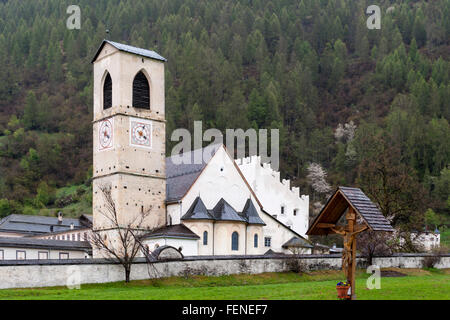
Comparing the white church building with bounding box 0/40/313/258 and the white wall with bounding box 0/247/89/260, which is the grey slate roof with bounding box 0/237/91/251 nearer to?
the white wall with bounding box 0/247/89/260

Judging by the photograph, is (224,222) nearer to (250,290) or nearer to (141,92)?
(141,92)

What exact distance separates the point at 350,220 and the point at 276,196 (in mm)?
50393

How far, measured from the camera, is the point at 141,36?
537ft

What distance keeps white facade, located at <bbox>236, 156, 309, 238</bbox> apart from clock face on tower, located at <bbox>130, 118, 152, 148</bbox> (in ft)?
62.8

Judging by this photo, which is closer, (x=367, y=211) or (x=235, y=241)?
(x=367, y=211)

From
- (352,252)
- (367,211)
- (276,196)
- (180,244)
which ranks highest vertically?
(276,196)

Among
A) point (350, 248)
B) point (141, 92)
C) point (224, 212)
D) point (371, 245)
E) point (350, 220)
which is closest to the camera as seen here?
point (350, 220)

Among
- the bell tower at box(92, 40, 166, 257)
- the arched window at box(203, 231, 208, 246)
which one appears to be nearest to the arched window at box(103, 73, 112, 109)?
the bell tower at box(92, 40, 166, 257)

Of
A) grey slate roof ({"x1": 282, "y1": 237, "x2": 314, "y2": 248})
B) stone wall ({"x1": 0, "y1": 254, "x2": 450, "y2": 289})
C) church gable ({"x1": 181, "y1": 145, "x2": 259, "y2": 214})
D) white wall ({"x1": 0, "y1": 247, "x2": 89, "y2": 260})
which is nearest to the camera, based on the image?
stone wall ({"x1": 0, "y1": 254, "x2": 450, "y2": 289})

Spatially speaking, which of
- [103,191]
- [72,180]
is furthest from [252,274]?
[72,180]

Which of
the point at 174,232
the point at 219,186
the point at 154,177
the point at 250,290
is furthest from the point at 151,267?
the point at 219,186

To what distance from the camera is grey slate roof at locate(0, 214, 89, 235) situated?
87.4 meters

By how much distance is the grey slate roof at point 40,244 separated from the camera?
2442 inches

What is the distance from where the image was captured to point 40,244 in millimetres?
63438
